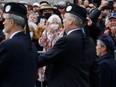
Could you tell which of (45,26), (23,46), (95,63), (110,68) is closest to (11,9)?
(23,46)

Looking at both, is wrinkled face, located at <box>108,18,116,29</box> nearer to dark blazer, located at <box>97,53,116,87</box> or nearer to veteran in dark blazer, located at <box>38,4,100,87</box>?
dark blazer, located at <box>97,53,116,87</box>

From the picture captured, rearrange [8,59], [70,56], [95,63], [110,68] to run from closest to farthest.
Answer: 1. [8,59]
2. [70,56]
3. [95,63]
4. [110,68]

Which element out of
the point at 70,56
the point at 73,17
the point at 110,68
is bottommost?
the point at 110,68

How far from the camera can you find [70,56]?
18.7 ft

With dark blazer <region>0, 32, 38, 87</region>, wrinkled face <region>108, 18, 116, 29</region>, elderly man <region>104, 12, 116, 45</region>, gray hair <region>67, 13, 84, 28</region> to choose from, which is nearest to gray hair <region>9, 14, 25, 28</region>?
dark blazer <region>0, 32, 38, 87</region>

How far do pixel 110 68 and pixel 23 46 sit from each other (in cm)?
208

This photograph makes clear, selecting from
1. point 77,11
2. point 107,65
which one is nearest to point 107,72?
point 107,65

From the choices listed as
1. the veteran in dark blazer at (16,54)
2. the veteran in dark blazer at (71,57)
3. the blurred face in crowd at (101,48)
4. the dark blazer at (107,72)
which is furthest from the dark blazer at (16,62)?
the blurred face in crowd at (101,48)

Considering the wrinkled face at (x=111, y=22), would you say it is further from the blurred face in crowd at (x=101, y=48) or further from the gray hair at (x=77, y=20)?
the gray hair at (x=77, y=20)

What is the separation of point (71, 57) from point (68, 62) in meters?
0.08

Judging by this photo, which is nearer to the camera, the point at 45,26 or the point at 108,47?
the point at 108,47

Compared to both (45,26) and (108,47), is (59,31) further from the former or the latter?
(108,47)

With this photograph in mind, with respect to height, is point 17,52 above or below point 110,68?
above

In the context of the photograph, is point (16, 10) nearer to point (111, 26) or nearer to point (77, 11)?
point (77, 11)
